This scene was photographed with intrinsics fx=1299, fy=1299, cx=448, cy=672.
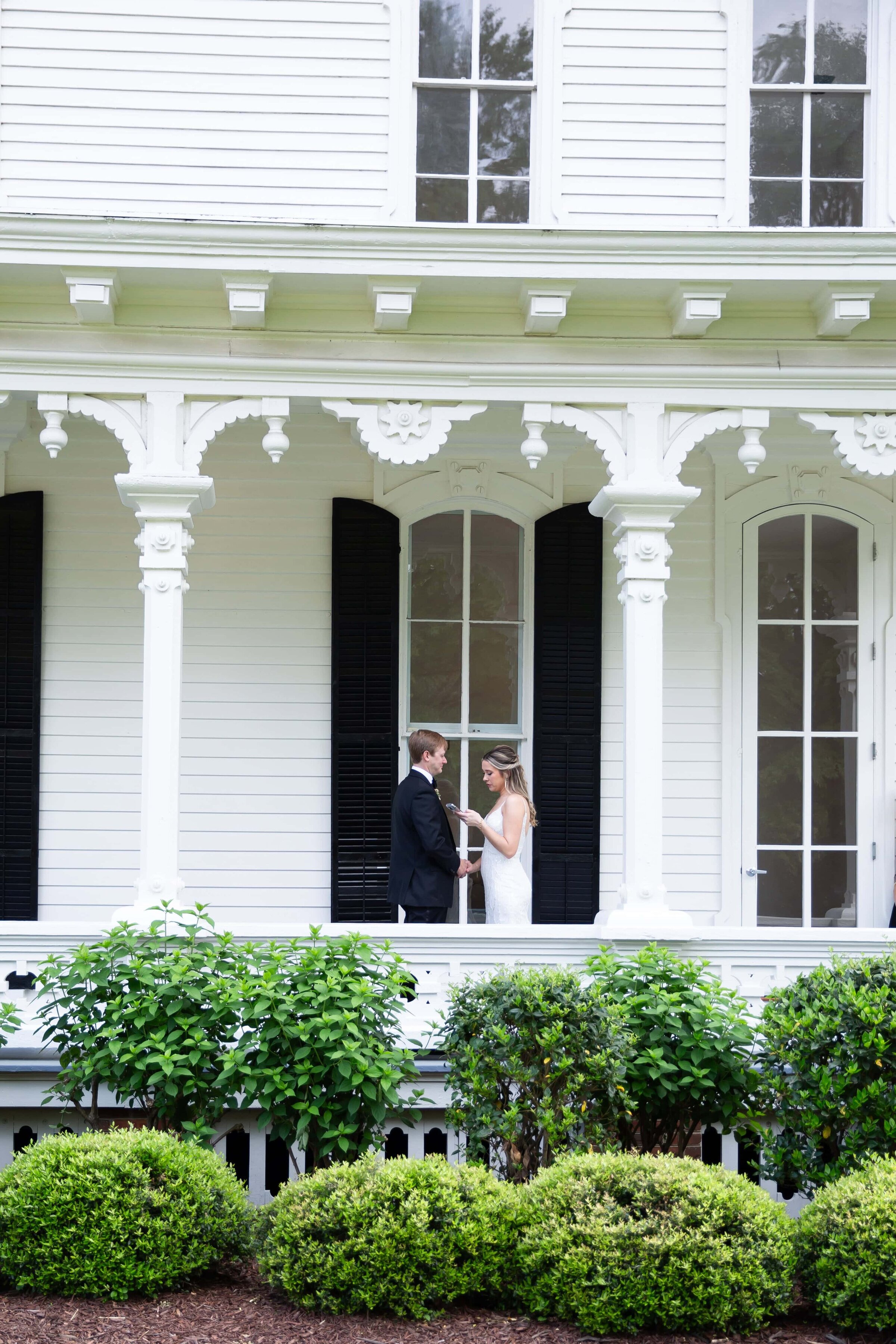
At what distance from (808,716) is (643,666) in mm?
2132

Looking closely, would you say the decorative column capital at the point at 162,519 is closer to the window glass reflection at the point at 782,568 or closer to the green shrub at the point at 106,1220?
the green shrub at the point at 106,1220

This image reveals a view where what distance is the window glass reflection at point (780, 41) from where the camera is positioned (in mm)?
7898

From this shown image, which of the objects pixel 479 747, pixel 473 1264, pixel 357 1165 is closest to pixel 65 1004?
pixel 357 1165

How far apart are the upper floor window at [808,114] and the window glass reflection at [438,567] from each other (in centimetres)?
265

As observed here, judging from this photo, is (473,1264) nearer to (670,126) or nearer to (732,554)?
(732,554)

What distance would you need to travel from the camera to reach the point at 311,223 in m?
6.46

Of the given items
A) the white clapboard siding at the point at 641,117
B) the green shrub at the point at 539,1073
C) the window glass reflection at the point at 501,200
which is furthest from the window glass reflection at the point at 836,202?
the green shrub at the point at 539,1073

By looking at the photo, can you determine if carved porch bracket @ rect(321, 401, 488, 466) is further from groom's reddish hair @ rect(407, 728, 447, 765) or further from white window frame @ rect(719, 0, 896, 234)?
white window frame @ rect(719, 0, 896, 234)

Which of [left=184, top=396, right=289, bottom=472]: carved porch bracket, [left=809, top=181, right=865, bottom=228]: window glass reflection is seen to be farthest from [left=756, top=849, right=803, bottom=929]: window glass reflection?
[left=184, top=396, right=289, bottom=472]: carved porch bracket

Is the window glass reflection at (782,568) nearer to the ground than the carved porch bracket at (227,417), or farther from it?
nearer to the ground

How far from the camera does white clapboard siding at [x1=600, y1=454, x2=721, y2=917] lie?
834 cm

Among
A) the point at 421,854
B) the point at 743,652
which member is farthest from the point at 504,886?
the point at 743,652

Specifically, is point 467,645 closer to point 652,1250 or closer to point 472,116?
point 472,116

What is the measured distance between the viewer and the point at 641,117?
303 inches
